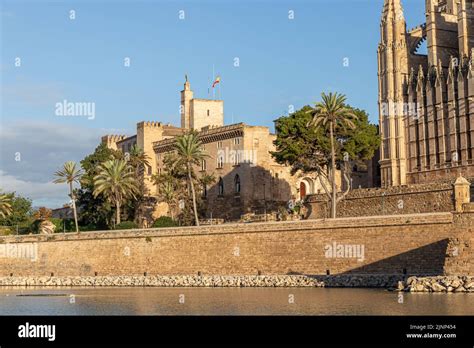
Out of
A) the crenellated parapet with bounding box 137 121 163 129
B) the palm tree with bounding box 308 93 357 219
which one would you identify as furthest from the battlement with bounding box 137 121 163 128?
the palm tree with bounding box 308 93 357 219

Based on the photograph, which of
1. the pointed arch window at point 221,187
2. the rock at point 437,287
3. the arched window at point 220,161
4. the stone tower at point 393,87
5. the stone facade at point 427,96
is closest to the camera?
the rock at point 437,287

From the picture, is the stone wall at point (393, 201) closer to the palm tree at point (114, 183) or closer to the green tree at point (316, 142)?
the green tree at point (316, 142)

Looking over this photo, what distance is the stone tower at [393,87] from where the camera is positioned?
2446 inches

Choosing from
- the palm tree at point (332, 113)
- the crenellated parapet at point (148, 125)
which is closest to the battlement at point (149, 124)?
the crenellated parapet at point (148, 125)

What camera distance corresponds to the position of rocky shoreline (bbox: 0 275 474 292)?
35.2 meters

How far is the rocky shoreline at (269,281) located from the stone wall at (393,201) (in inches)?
431

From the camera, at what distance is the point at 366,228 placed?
42.2 meters

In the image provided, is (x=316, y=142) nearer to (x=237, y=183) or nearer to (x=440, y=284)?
(x=237, y=183)

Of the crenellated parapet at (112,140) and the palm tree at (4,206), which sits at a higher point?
the crenellated parapet at (112,140)

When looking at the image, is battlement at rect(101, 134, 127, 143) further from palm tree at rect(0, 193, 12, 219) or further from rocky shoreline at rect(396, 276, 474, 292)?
rocky shoreline at rect(396, 276, 474, 292)
